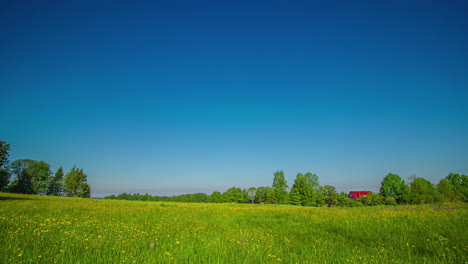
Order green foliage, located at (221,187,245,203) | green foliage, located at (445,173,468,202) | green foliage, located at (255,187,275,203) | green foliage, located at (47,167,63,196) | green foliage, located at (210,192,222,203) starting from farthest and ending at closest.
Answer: green foliage, located at (210,192,222,203) → green foliage, located at (221,187,245,203) → green foliage, located at (255,187,275,203) → green foliage, located at (47,167,63,196) → green foliage, located at (445,173,468,202)

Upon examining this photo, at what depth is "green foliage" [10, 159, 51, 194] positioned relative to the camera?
6532cm

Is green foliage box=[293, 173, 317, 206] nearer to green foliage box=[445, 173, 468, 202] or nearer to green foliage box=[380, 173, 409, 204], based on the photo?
green foliage box=[380, 173, 409, 204]

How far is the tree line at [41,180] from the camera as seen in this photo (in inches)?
2546

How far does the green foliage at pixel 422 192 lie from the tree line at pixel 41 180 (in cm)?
11117

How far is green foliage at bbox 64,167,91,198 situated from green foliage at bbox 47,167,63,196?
8.72 feet

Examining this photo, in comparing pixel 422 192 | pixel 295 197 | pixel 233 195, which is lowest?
pixel 233 195

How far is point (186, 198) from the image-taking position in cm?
14450

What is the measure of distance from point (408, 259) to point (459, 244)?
243 cm

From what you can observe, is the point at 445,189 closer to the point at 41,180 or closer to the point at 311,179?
the point at 311,179

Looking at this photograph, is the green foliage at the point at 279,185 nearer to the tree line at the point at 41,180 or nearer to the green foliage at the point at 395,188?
the green foliage at the point at 395,188

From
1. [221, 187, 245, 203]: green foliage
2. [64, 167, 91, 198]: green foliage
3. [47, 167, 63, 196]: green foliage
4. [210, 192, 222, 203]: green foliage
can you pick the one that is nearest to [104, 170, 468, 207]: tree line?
[221, 187, 245, 203]: green foliage

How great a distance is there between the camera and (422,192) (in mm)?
51375

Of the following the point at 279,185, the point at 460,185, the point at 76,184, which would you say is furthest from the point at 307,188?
the point at 76,184

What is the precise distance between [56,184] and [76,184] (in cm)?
672
